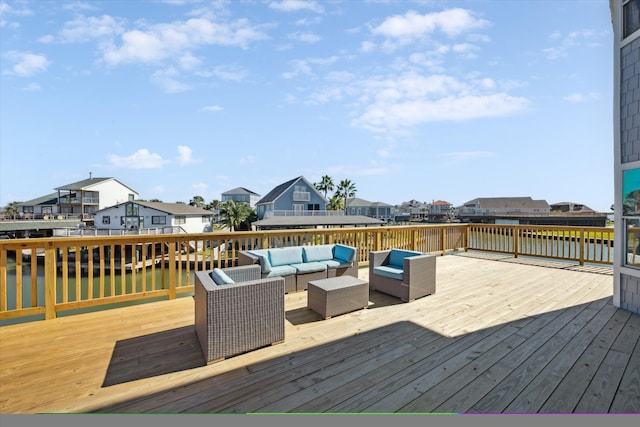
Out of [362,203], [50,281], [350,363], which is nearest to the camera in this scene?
[350,363]

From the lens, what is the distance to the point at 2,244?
9.47 feet

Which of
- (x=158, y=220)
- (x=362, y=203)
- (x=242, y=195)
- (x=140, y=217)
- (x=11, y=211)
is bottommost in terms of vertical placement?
(x=158, y=220)

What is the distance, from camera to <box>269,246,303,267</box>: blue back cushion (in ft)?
14.1

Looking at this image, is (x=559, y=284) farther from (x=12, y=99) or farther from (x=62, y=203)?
(x=62, y=203)

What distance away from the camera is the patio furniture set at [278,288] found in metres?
2.33

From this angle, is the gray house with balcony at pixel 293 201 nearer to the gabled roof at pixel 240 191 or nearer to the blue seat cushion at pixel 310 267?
the gabled roof at pixel 240 191

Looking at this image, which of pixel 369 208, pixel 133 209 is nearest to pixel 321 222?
pixel 133 209

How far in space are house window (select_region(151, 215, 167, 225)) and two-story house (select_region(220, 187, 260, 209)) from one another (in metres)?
21.2

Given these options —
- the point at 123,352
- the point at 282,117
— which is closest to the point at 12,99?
the point at 123,352

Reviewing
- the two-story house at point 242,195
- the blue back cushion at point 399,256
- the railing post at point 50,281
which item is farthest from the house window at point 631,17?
the two-story house at point 242,195

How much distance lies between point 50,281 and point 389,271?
4219mm

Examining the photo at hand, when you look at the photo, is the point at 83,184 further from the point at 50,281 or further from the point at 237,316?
the point at 237,316

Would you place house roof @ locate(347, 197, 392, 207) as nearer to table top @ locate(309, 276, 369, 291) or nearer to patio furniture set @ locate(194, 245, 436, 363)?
patio furniture set @ locate(194, 245, 436, 363)

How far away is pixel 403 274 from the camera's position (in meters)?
3.93
